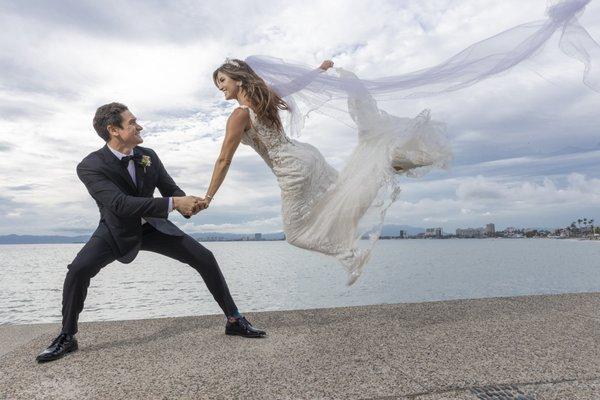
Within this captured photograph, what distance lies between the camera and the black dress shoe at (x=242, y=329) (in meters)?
4.50

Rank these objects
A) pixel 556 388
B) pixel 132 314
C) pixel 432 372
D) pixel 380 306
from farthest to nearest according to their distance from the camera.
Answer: pixel 132 314
pixel 380 306
pixel 432 372
pixel 556 388

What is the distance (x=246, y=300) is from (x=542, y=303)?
58.6ft

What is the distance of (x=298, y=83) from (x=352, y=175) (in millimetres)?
1006

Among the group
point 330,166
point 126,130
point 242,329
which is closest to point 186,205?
point 126,130

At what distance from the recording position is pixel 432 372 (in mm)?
3434

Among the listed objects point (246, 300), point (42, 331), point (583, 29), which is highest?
point (583, 29)

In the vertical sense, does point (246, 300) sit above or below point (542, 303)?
below

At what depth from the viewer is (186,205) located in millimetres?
4242

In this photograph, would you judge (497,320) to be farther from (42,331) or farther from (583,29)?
(42,331)

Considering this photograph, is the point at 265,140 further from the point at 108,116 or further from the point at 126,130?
the point at 108,116

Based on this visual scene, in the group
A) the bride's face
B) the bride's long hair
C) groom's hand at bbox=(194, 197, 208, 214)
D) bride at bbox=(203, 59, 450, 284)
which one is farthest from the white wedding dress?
groom's hand at bbox=(194, 197, 208, 214)

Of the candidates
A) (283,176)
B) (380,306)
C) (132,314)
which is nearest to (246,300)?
(132,314)

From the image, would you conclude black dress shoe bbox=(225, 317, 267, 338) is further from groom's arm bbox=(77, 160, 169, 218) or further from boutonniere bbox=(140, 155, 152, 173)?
boutonniere bbox=(140, 155, 152, 173)

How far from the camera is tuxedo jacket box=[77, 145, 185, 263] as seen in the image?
162 inches
